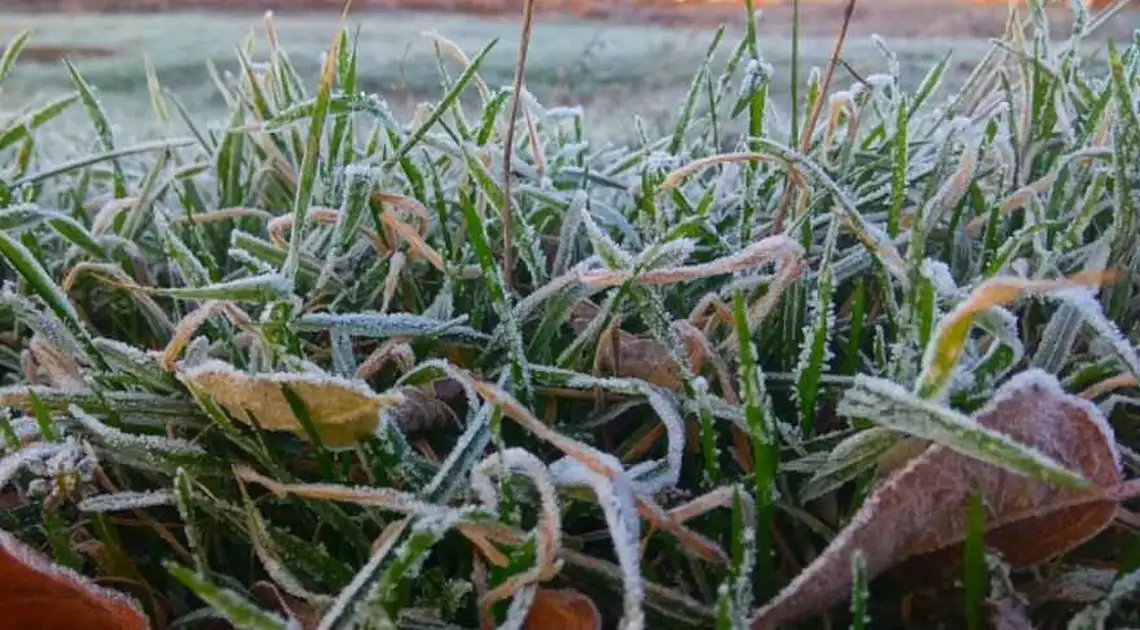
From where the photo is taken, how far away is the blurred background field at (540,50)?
4.94 ft

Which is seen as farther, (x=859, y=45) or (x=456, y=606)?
(x=859, y=45)

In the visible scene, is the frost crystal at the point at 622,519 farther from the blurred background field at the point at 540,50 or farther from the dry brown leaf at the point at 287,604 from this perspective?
the blurred background field at the point at 540,50

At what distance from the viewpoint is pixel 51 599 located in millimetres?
458

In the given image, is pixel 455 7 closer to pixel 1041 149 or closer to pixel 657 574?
pixel 1041 149

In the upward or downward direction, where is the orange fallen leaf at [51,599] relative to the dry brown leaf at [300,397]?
downward

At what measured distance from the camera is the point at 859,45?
5.01ft

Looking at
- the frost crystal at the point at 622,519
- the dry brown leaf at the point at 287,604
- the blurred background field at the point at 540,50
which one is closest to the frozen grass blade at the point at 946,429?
the frost crystal at the point at 622,519

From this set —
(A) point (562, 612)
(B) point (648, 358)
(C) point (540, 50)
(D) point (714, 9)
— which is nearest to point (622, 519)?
(A) point (562, 612)

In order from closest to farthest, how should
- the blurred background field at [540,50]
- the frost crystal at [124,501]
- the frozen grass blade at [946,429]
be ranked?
the frozen grass blade at [946,429] → the frost crystal at [124,501] → the blurred background field at [540,50]

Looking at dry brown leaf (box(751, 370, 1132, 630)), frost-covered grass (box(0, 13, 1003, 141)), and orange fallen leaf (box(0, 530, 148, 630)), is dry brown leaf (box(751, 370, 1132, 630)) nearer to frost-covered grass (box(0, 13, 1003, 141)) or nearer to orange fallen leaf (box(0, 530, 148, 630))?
orange fallen leaf (box(0, 530, 148, 630))

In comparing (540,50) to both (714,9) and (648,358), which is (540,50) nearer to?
(714,9)

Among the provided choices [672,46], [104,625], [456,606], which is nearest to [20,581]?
[104,625]

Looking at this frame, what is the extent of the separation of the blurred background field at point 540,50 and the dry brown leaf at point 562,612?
3.01 feet

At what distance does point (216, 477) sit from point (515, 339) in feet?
0.53
